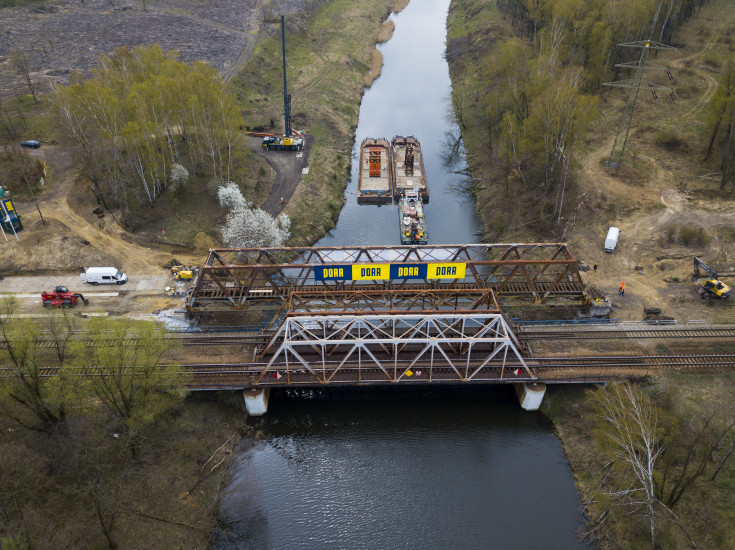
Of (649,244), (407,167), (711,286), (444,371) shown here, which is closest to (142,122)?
(407,167)

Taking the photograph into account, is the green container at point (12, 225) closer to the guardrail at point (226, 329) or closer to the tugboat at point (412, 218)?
the guardrail at point (226, 329)

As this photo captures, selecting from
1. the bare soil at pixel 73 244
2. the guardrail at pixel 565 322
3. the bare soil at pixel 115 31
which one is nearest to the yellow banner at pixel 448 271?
the guardrail at pixel 565 322

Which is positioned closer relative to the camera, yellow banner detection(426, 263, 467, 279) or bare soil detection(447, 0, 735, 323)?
yellow banner detection(426, 263, 467, 279)

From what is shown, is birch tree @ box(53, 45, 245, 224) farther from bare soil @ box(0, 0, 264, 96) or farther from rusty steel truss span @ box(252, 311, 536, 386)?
bare soil @ box(0, 0, 264, 96)

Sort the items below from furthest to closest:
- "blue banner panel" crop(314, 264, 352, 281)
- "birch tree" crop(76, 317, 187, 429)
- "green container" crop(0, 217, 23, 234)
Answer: "green container" crop(0, 217, 23, 234)
"blue banner panel" crop(314, 264, 352, 281)
"birch tree" crop(76, 317, 187, 429)

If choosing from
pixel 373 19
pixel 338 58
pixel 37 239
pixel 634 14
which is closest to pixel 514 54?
pixel 634 14

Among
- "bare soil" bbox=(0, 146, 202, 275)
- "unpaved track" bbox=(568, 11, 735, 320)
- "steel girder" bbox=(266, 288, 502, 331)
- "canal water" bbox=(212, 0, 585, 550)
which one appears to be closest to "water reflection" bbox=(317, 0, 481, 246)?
"steel girder" bbox=(266, 288, 502, 331)
